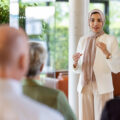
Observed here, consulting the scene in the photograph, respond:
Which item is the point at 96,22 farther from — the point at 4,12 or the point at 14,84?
the point at 14,84

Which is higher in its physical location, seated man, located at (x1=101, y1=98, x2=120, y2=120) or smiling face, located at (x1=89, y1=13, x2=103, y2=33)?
smiling face, located at (x1=89, y1=13, x2=103, y2=33)

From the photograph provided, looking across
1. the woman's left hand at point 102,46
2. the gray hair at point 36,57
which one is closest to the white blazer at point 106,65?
the woman's left hand at point 102,46

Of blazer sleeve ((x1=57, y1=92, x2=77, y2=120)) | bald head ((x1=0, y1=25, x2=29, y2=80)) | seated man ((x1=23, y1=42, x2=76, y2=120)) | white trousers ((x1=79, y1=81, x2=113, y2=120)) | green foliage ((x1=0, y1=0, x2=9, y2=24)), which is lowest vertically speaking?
white trousers ((x1=79, y1=81, x2=113, y2=120))

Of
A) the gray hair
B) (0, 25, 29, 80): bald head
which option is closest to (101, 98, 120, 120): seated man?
the gray hair

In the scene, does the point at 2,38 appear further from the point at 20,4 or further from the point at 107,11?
the point at 107,11

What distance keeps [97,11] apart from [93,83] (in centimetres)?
82

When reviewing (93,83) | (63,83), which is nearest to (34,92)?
(93,83)

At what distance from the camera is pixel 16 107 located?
4.09 ft

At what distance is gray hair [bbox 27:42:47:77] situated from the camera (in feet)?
7.32

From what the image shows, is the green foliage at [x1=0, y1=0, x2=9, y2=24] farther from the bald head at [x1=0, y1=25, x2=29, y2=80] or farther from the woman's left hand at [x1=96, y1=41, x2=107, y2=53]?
the bald head at [x1=0, y1=25, x2=29, y2=80]

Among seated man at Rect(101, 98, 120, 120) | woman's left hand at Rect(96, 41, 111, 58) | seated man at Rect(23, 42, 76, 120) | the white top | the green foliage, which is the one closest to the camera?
the white top

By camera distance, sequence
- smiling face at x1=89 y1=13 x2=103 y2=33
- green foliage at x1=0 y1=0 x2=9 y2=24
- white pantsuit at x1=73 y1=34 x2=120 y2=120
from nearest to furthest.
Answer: white pantsuit at x1=73 y1=34 x2=120 y2=120, smiling face at x1=89 y1=13 x2=103 y2=33, green foliage at x1=0 y1=0 x2=9 y2=24

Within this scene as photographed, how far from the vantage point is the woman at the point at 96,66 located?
3.84 meters

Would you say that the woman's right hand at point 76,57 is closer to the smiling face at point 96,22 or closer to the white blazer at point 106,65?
the white blazer at point 106,65
